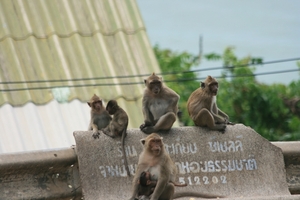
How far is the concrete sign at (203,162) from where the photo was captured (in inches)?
351

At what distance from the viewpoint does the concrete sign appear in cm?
891

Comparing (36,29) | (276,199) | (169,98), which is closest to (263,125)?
(36,29)

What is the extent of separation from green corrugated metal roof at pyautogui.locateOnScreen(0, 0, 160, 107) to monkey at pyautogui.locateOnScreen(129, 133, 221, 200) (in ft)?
14.2

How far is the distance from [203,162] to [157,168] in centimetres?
112

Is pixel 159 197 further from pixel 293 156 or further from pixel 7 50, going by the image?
pixel 7 50

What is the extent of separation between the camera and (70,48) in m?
13.4

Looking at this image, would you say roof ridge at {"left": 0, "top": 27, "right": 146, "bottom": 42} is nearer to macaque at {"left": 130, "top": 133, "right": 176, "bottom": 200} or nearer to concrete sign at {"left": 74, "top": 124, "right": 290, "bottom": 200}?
concrete sign at {"left": 74, "top": 124, "right": 290, "bottom": 200}

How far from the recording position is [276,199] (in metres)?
8.53

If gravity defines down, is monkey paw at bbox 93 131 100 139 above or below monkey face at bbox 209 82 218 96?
below

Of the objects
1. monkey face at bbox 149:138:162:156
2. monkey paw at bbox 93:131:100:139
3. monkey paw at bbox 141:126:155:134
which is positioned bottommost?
monkey face at bbox 149:138:162:156


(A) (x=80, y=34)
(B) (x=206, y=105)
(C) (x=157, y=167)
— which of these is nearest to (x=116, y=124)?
(C) (x=157, y=167)

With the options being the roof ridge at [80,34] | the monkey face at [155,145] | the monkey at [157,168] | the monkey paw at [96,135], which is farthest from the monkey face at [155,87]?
the roof ridge at [80,34]

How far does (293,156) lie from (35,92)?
456 cm

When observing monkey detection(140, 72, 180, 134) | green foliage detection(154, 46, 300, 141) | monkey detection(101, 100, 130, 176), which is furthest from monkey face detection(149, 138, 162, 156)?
green foliage detection(154, 46, 300, 141)
